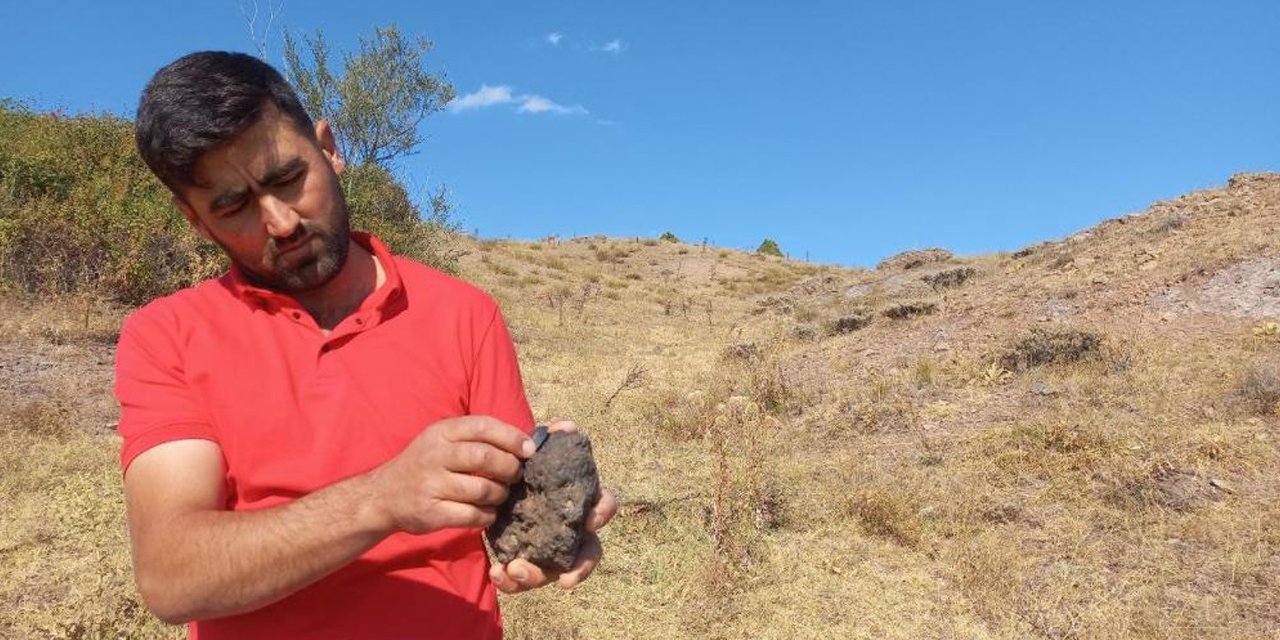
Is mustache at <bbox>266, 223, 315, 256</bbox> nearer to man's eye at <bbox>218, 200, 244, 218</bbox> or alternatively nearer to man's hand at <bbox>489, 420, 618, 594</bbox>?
man's eye at <bbox>218, 200, 244, 218</bbox>

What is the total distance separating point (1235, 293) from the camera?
815cm

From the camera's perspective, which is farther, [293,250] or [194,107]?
[293,250]

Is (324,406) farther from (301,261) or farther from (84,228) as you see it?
(84,228)

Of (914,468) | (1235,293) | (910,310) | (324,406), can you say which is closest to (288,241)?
(324,406)

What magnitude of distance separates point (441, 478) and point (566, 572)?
43 cm

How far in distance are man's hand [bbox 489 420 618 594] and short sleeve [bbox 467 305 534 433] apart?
0.46ft

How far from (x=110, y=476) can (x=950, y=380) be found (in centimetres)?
665

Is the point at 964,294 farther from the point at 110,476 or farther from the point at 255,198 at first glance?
the point at 255,198

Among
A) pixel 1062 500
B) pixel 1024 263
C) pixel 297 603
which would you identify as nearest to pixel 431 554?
pixel 297 603

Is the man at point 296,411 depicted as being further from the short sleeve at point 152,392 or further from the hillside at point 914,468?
the hillside at point 914,468

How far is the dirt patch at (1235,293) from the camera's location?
780cm

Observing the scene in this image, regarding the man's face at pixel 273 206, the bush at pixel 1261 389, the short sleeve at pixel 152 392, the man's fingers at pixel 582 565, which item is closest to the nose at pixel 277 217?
the man's face at pixel 273 206

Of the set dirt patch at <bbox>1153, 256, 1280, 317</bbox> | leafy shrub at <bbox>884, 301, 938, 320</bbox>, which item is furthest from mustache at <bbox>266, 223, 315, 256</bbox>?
leafy shrub at <bbox>884, 301, 938, 320</bbox>

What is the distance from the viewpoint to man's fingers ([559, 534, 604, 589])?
4.66ft
